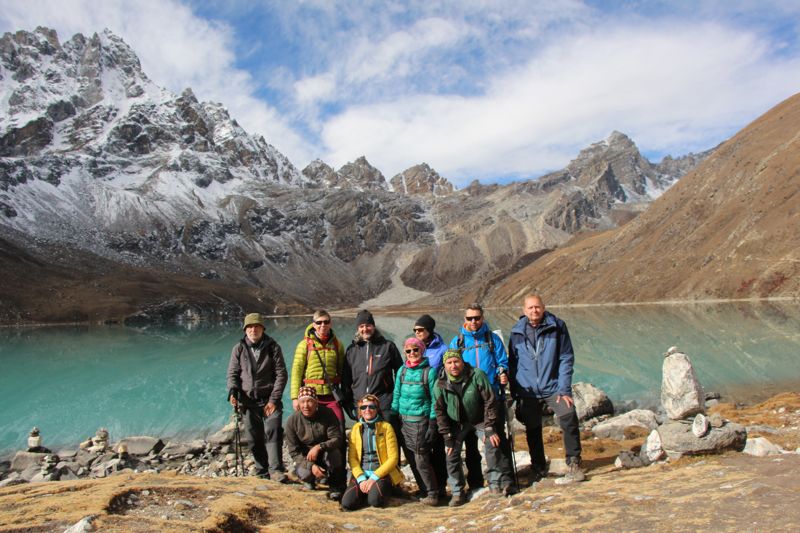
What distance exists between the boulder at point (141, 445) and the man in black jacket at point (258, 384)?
13.1m

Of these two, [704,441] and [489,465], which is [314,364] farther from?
[704,441]

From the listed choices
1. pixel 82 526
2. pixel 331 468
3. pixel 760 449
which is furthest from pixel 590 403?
pixel 82 526

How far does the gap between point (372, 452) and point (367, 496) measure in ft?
2.53

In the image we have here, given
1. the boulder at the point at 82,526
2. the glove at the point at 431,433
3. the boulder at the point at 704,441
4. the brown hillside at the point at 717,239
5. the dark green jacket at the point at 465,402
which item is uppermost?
the brown hillside at the point at 717,239

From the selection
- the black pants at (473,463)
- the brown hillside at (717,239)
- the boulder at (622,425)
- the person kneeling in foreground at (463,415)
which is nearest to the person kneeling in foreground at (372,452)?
the person kneeling in foreground at (463,415)

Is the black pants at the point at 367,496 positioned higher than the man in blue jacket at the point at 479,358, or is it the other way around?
the man in blue jacket at the point at 479,358

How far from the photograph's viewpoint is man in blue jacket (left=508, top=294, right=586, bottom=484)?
10.0 meters

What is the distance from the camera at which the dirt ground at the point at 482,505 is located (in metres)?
6.89

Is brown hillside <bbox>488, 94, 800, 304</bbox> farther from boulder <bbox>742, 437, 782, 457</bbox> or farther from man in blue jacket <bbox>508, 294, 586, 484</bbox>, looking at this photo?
man in blue jacket <bbox>508, 294, 586, 484</bbox>

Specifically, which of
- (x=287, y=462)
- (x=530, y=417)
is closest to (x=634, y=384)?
(x=287, y=462)

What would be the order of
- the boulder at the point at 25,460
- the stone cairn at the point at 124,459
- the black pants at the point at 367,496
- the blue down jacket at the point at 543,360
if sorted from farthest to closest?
the boulder at the point at 25,460 < the stone cairn at the point at 124,459 < the blue down jacket at the point at 543,360 < the black pants at the point at 367,496

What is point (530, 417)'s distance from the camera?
34.7 feet

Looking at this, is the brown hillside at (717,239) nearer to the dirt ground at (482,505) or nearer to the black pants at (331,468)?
the dirt ground at (482,505)

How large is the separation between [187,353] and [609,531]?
66.2m
